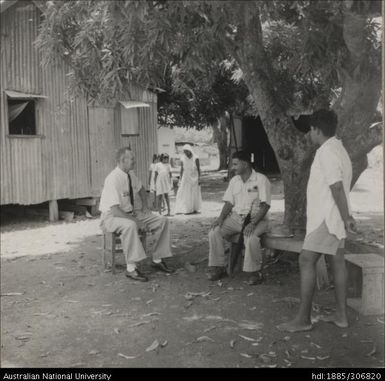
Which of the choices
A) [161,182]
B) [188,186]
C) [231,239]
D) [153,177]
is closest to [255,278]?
[231,239]

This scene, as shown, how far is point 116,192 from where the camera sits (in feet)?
24.7

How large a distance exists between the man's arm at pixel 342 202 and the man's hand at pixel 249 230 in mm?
2038

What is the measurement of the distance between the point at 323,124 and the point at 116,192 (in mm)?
3449

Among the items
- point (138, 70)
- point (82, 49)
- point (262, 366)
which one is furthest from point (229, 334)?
point (82, 49)

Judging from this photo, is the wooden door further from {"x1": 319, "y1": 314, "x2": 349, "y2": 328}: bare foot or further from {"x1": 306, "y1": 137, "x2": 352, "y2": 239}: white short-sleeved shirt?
{"x1": 306, "y1": 137, "x2": 352, "y2": 239}: white short-sleeved shirt

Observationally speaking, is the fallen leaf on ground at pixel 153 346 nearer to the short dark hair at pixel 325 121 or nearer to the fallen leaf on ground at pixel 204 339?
the fallen leaf on ground at pixel 204 339

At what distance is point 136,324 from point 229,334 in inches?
41.2

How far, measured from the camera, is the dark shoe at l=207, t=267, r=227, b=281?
724cm

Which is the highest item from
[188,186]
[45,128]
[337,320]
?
[45,128]

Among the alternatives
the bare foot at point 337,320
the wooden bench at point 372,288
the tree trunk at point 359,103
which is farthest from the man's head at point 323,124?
the bare foot at point 337,320

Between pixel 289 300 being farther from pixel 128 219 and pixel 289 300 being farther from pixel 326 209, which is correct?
pixel 128 219

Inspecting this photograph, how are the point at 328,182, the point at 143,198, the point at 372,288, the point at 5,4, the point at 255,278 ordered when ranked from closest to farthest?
the point at 328,182
the point at 372,288
the point at 255,278
the point at 143,198
the point at 5,4

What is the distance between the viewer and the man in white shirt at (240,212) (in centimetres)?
709

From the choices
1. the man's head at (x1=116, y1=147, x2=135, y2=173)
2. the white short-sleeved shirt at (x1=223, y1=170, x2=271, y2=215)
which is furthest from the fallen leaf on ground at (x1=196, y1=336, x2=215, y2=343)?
the man's head at (x1=116, y1=147, x2=135, y2=173)
